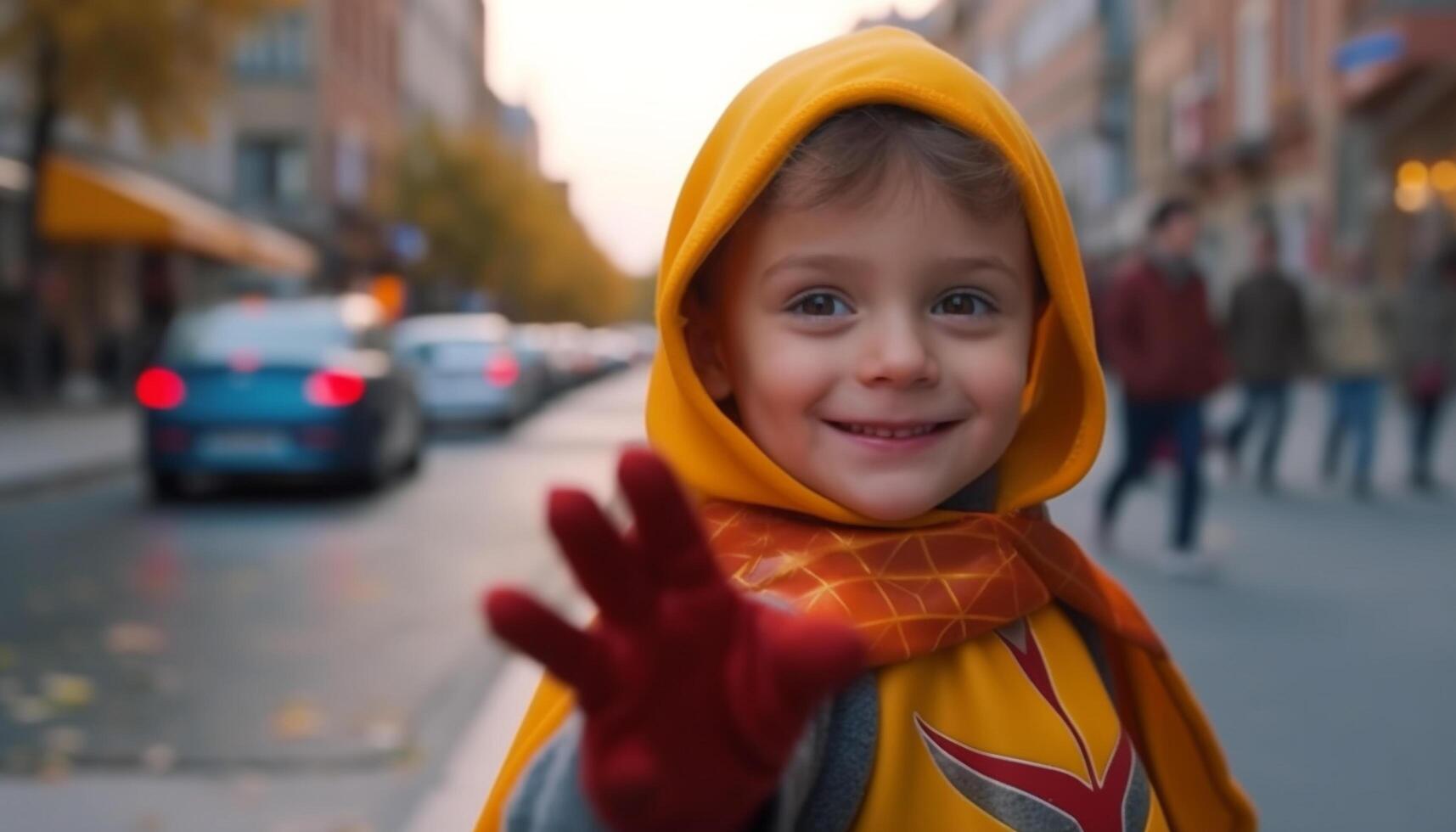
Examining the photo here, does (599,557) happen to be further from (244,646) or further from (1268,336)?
(1268,336)

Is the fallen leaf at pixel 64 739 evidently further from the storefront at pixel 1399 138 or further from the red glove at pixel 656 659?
the storefront at pixel 1399 138

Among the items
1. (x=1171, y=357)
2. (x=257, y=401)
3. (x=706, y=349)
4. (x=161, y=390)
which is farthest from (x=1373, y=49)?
(x=706, y=349)

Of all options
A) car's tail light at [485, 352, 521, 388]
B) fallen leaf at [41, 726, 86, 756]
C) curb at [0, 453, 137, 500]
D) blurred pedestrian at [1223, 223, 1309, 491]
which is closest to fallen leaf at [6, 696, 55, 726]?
fallen leaf at [41, 726, 86, 756]

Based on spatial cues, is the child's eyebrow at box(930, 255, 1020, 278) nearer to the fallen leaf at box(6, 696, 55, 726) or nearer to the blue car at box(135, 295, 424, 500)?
the fallen leaf at box(6, 696, 55, 726)

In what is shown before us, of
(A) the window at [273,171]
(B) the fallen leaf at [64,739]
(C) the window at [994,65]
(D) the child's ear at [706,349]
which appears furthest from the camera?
(C) the window at [994,65]

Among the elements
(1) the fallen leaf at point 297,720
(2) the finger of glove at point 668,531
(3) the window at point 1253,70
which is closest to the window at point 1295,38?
(3) the window at point 1253,70

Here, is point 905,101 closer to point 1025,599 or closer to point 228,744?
point 1025,599

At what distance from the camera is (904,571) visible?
1.52 m

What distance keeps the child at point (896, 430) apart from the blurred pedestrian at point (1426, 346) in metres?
10.3

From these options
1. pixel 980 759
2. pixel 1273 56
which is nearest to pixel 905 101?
pixel 980 759

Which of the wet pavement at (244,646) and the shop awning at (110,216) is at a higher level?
the shop awning at (110,216)

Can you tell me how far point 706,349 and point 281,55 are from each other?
44996 millimetres

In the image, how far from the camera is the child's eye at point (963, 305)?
5.12ft

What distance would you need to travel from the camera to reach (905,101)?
152 centimetres
